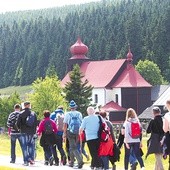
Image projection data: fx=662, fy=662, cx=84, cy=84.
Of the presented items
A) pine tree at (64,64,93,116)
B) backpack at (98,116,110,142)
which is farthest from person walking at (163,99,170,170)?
pine tree at (64,64,93,116)

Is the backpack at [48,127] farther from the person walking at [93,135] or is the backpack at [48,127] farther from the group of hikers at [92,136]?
the person walking at [93,135]

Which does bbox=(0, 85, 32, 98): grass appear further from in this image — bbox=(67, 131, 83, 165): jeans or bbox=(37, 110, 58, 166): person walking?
bbox=(67, 131, 83, 165): jeans

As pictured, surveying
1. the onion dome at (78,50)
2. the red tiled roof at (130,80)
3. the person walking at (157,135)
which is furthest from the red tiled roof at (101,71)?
the person walking at (157,135)

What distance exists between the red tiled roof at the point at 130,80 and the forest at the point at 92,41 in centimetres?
3392

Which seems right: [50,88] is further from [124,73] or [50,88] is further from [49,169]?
[49,169]

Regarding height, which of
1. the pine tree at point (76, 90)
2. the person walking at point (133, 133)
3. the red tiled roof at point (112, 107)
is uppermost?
the pine tree at point (76, 90)

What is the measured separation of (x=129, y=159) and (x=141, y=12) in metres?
153

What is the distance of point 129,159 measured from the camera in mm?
17516

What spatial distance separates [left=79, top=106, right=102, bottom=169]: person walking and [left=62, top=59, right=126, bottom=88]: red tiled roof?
8069cm

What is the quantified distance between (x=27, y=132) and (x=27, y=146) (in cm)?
61

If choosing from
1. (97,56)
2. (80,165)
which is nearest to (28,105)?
(80,165)

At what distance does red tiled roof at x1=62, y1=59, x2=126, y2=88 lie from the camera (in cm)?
9860

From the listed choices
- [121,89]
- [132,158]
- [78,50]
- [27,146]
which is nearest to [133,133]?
[132,158]

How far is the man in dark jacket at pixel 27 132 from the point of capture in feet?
60.7
